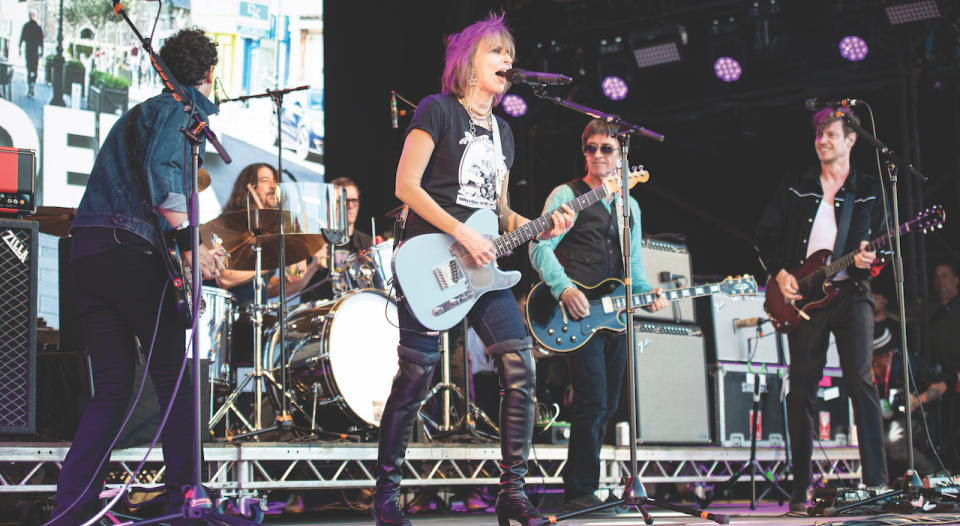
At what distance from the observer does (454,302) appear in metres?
3.80

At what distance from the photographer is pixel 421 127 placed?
384 cm

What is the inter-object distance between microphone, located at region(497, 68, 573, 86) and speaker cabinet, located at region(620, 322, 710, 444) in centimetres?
314

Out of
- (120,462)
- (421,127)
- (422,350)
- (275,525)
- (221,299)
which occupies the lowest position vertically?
(275,525)

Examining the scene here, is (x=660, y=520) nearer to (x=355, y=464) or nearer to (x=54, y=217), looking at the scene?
(x=355, y=464)

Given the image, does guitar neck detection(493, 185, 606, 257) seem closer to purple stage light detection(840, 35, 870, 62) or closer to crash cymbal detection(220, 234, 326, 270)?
crash cymbal detection(220, 234, 326, 270)

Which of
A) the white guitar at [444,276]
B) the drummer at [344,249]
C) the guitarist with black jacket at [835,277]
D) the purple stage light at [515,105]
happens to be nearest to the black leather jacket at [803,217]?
the guitarist with black jacket at [835,277]

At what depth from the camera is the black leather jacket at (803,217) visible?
5555mm

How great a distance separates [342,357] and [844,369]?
3.06 m

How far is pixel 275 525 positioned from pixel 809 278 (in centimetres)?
339

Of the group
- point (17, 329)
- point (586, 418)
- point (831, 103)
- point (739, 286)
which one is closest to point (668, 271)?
point (739, 286)

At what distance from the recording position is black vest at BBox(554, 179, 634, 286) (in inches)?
210

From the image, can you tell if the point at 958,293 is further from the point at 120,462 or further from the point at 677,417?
the point at 120,462

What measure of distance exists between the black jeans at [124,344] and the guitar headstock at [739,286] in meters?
3.39

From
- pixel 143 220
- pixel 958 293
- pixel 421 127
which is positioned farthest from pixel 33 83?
pixel 958 293
